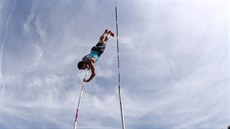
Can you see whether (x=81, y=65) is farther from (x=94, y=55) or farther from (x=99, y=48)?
(x=99, y=48)

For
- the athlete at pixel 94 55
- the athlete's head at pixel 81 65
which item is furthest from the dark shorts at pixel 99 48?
the athlete's head at pixel 81 65

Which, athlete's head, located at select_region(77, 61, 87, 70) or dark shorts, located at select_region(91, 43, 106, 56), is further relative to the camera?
dark shorts, located at select_region(91, 43, 106, 56)

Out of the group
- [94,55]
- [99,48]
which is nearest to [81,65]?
[94,55]

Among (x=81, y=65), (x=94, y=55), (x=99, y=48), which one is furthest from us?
(x=99, y=48)

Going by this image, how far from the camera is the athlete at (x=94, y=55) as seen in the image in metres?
17.5

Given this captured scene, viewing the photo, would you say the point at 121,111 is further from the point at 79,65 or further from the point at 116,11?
the point at 116,11

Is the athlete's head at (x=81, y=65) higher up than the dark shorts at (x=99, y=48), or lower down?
lower down

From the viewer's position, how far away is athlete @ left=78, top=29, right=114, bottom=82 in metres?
17.5

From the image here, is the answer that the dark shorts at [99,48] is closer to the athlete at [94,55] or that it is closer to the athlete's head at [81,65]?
the athlete at [94,55]

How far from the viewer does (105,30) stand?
66.4 ft

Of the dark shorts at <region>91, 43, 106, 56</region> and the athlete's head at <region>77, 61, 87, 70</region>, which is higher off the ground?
the dark shorts at <region>91, 43, 106, 56</region>

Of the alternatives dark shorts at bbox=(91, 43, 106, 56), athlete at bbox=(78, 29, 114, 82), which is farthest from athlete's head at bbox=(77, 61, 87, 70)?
dark shorts at bbox=(91, 43, 106, 56)

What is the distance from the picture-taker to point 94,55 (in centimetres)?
1891

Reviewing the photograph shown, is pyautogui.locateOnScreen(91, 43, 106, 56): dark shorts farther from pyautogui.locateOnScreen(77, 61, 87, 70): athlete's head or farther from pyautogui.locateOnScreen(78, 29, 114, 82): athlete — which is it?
pyautogui.locateOnScreen(77, 61, 87, 70): athlete's head
